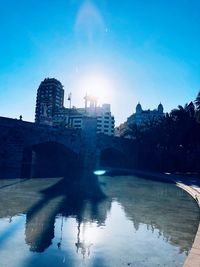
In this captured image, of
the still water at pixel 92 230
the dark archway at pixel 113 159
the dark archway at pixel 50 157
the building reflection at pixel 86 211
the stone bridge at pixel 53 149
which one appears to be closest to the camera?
the still water at pixel 92 230

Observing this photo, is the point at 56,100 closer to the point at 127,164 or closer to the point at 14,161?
the point at 127,164

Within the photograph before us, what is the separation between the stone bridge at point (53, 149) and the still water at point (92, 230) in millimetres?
14121

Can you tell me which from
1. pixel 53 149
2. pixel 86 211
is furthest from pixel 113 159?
pixel 86 211

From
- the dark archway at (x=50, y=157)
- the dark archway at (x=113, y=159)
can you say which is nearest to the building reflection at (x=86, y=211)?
the dark archway at (x=50, y=157)

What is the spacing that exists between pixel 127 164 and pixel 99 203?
34.3 m

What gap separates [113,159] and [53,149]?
426 inches

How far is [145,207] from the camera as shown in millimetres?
17484

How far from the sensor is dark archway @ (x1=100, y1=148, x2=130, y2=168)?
5284cm

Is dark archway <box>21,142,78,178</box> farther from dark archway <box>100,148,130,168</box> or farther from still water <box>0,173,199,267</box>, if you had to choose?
still water <box>0,173,199,267</box>

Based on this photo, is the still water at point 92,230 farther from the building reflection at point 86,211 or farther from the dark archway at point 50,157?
the dark archway at point 50,157

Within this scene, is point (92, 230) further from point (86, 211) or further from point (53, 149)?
point (53, 149)

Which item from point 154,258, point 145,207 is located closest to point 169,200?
point 145,207

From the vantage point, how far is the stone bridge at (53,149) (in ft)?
115

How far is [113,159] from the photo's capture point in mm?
54500
